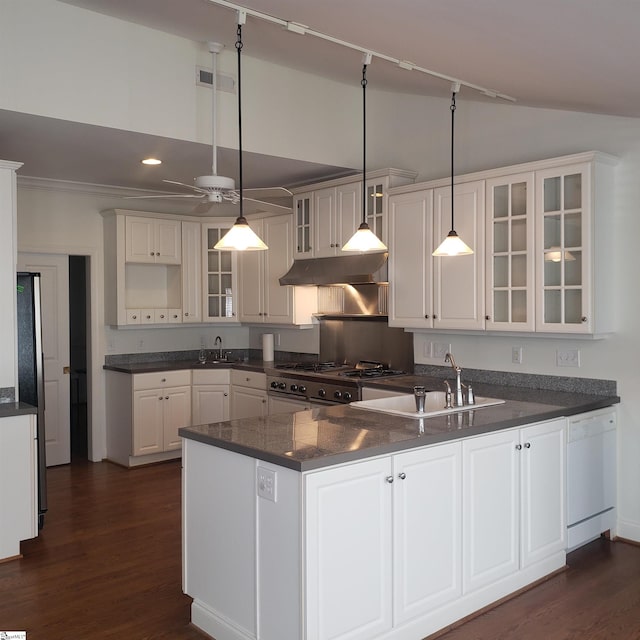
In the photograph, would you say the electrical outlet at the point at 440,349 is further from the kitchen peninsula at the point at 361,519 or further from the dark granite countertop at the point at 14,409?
the dark granite countertop at the point at 14,409

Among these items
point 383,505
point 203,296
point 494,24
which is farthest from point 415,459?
point 203,296

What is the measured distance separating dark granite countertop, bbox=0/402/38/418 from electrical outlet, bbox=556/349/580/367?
11.3 feet

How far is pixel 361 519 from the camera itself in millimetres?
2781

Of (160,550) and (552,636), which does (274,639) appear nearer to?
(552,636)

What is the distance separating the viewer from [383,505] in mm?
2871

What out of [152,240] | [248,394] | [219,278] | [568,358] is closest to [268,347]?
[248,394]

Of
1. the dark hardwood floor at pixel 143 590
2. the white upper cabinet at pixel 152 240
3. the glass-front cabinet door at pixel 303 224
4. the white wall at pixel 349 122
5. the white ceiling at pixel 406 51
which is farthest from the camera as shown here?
the white upper cabinet at pixel 152 240

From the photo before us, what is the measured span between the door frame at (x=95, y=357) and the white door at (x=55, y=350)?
219 mm

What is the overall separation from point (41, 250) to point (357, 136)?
10.2ft

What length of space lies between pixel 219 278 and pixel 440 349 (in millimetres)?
2758

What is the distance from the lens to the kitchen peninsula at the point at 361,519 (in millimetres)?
2650

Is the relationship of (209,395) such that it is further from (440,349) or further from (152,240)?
(440,349)

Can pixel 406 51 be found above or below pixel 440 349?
above

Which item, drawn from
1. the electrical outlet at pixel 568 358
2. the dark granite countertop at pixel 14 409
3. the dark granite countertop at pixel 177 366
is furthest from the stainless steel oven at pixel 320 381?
the dark granite countertop at pixel 14 409
